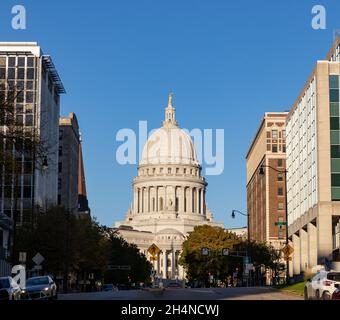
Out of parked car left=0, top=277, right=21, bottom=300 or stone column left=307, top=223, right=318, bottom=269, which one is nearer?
parked car left=0, top=277, right=21, bottom=300

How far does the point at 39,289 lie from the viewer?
39438 mm

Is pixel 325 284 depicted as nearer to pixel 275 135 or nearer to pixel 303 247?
pixel 303 247

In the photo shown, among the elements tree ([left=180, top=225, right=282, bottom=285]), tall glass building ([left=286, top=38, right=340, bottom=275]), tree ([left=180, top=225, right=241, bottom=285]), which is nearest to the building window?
tree ([left=180, top=225, right=282, bottom=285])

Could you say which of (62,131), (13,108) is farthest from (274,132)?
(13,108)

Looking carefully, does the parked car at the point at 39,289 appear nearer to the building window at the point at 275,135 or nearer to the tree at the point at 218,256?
the tree at the point at 218,256

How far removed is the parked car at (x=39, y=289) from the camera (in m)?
38.8

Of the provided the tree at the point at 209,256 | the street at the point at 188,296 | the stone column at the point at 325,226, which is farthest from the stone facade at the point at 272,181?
the street at the point at 188,296

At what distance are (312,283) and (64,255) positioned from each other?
62.6 m

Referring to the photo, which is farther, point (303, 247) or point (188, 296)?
point (303, 247)

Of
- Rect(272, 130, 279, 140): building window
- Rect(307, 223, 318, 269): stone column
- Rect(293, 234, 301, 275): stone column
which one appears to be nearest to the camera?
Rect(307, 223, 318, 269): stone column

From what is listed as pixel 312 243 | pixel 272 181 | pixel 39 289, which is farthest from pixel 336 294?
pixel 272 181

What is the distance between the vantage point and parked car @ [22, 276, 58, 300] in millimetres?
38812

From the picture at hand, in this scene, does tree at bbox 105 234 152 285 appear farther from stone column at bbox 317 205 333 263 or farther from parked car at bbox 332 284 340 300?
parked car at bbox 332 284 340 300
